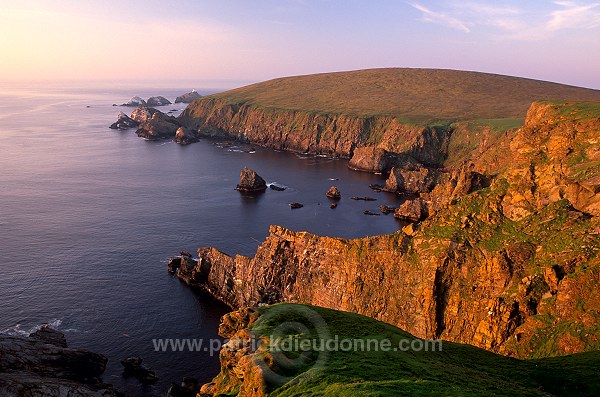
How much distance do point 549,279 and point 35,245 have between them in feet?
372

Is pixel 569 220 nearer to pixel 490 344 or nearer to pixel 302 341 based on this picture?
pixel 490 344

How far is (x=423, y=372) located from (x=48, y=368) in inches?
2129

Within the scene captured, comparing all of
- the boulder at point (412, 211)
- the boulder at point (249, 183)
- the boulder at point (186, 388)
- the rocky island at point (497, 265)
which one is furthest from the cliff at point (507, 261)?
the boulder at point (249, 183)

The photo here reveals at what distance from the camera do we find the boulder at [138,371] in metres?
65.8

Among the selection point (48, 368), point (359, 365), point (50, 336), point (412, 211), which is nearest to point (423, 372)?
point (359, 365)

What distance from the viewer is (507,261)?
55.8 m

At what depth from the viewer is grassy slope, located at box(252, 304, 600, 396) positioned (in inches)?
1181

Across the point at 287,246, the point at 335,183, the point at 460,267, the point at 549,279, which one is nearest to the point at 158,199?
the point at 335,183

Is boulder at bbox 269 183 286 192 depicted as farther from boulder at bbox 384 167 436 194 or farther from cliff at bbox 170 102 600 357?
cliff at bbox 170 102 600 357

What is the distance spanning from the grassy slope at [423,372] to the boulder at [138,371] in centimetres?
2994

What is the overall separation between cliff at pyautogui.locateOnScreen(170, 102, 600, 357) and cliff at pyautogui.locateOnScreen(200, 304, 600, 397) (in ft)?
26.5

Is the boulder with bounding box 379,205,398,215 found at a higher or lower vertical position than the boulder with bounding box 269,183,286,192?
lower

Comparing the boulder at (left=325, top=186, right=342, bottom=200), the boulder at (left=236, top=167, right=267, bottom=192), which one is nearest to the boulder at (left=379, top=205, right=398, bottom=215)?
the boulder at (left=325, top=186, right=342, bottom=200)

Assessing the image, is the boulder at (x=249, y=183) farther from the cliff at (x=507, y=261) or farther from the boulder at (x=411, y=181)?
the cliff at (x=507, y=261)
